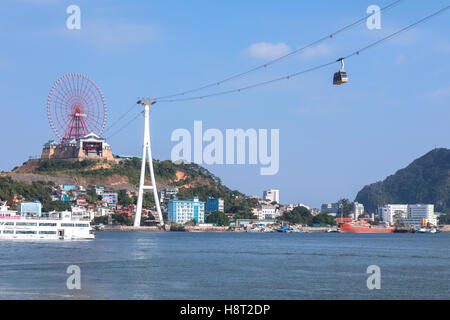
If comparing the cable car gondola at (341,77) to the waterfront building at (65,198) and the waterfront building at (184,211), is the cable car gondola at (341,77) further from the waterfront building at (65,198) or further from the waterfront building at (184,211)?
the waterfront building at (184,211)

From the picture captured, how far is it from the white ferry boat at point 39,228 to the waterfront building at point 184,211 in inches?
2515

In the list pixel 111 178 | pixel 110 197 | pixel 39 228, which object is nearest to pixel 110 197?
pixel 110 197

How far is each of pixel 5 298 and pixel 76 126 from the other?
3454 inches

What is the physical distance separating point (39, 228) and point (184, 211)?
68.9m

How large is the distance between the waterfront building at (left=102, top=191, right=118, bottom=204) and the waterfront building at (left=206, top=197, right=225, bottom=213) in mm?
23040

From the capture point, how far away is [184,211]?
410 feet

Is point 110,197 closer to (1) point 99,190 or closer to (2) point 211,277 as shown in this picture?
(1) point 99,190

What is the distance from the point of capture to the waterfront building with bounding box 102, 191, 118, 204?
122 metres

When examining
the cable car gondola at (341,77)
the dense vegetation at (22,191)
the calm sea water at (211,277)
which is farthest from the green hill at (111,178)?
the cable car gondola at (341,77)

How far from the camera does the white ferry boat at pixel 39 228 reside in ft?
181

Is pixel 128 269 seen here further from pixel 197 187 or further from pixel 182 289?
pixel 197 187

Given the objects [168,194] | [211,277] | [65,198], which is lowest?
[211,277]

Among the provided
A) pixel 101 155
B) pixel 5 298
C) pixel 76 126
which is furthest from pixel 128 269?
pixel 101 155
